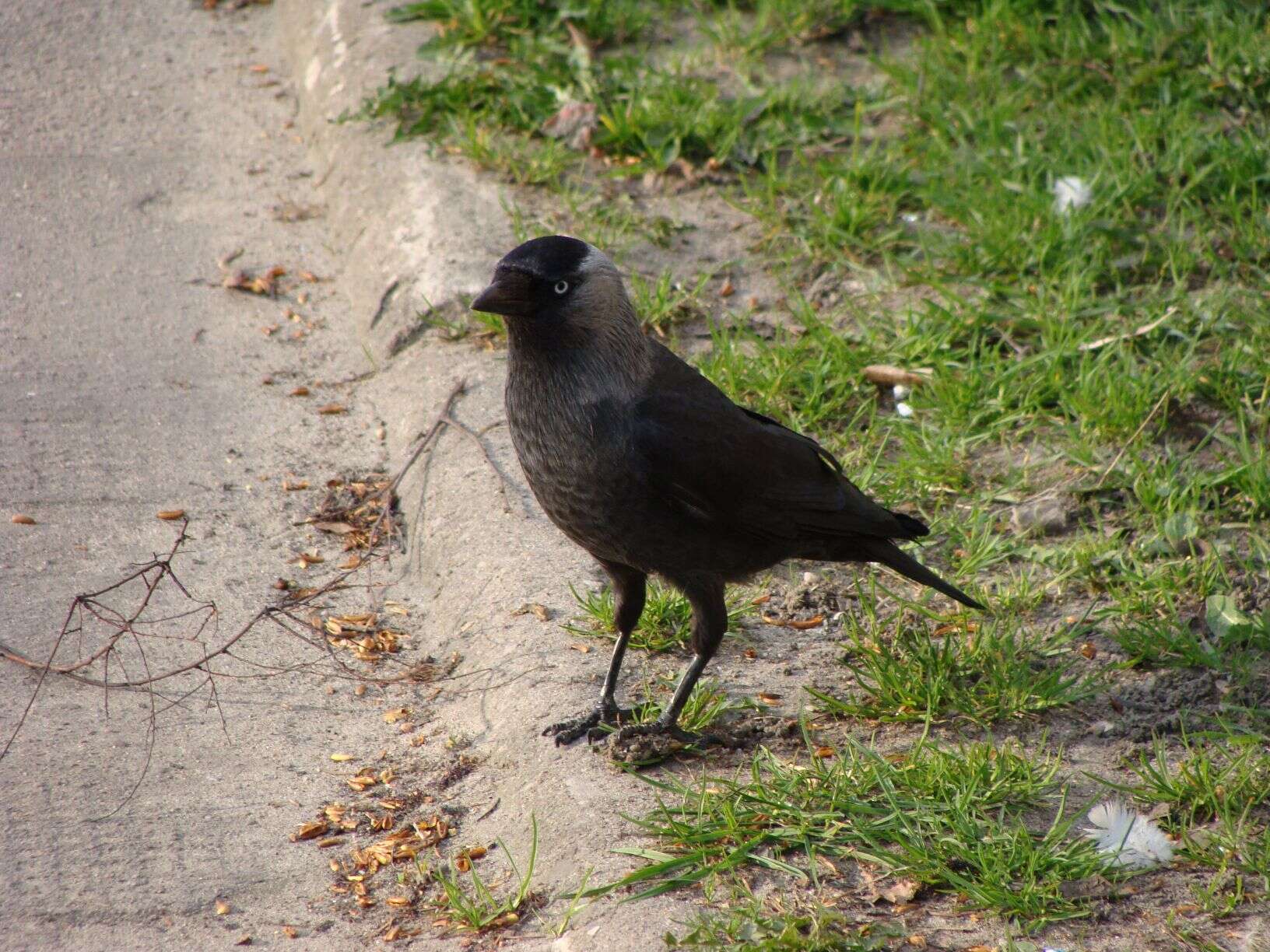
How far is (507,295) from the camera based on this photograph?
355cm

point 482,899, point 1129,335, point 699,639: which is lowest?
point 482,899

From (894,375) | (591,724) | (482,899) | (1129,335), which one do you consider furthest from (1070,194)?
(482,899)

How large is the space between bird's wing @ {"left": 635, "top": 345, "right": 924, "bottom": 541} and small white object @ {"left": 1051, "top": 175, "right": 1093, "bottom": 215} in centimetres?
238

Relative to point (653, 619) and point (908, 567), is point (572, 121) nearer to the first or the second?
point (653, 619)

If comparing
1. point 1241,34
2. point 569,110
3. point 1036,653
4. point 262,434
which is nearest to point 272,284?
point 262,434

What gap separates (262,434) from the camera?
16.3 feet

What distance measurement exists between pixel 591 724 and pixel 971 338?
2.50 metres

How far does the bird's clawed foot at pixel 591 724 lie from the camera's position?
3637mm

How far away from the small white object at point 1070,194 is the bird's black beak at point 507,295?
307 centimetres

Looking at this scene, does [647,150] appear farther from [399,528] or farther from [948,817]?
[948,817]

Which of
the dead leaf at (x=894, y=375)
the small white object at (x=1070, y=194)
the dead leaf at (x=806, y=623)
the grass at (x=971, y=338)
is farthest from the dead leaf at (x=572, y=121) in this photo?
the dead leaf at (x=806, y=623)

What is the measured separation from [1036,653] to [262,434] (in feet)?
9.39

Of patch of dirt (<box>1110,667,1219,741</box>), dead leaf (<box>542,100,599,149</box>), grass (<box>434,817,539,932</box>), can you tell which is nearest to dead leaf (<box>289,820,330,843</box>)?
grass (<box>434,817,539,932</box>)

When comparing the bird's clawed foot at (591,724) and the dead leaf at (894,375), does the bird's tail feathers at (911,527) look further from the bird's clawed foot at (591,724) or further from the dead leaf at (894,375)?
the dead leaf at (894,375)
